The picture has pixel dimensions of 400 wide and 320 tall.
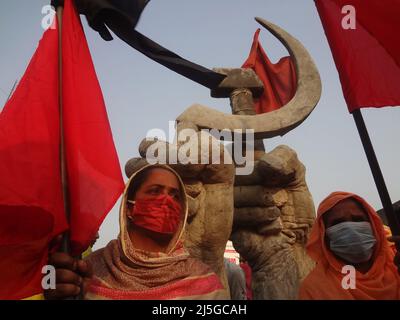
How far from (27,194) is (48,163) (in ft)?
0.75

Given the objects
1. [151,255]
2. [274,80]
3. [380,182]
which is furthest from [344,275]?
[274,80]

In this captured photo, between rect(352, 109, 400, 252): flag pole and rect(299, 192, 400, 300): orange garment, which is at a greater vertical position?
rect(352, 109, 400, 252): flag pole

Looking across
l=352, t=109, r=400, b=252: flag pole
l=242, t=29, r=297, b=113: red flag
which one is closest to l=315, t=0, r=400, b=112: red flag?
l=352, t=109, r=400, b=252: flag pole

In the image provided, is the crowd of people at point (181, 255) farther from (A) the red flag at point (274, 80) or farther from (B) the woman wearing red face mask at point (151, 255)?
(A) the red flag at point (274, 80)

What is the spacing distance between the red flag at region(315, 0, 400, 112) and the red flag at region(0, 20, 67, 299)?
189 centimetres

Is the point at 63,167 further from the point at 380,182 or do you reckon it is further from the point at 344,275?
the point at 344,275

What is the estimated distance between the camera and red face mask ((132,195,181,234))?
2652 mm

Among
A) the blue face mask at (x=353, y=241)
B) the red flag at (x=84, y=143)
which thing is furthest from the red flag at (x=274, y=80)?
the red flag at (x=84, y=143)

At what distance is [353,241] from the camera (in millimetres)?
2676

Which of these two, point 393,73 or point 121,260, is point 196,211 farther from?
point 393,73

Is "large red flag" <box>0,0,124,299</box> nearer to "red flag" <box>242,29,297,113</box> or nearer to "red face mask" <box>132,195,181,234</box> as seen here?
"red face mask" <box>132,195,181,234</box>

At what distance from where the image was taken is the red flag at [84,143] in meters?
2.06

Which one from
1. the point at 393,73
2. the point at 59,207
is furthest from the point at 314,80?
the point at 59,207

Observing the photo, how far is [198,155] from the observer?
136 inches
